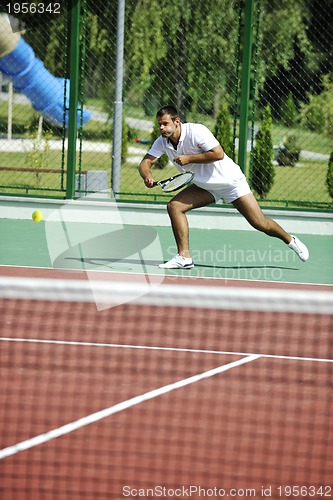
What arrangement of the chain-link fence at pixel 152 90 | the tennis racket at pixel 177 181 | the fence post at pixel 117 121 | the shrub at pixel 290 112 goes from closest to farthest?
1. the tennis racket at pixel 177 181
2. the fence post at pixel 117 121
3. the chain-link fence at pixel 152 90
4. the shrub at pixel 290 112

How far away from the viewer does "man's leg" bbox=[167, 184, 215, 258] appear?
8.51 meters

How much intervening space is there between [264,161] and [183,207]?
16.5 feet

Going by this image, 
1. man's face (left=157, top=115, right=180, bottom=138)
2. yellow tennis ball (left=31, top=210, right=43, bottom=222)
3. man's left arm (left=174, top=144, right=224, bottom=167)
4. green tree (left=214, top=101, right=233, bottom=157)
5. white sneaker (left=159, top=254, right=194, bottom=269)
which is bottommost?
yellow tennis ball (left=31, top=210, right=43, bottom=222)

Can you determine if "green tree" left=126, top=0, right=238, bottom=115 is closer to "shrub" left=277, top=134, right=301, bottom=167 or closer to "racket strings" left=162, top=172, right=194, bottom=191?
Result: "shrub" left=277, top=134, right=301, bottom=167

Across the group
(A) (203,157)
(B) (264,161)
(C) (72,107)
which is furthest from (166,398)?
(B) (264,161)

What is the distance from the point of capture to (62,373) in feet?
17.9

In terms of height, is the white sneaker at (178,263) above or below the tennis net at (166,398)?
below

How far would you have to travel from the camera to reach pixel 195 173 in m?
8.47

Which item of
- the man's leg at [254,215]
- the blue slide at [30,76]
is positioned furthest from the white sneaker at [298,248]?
the blue slide at [30,76]

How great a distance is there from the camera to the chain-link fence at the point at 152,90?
13352mm

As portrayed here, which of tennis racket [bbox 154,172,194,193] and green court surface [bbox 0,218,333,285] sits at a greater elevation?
tennis racket [bbox 154,172,194,193]

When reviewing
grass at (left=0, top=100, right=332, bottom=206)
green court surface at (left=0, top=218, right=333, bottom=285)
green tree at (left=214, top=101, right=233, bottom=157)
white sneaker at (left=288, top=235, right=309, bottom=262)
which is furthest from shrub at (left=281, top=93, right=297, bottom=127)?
white sneaker at (left=288, top=235, right=309, bottom=262)

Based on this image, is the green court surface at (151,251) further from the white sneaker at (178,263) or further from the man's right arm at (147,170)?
the man's right arm at (147,170)

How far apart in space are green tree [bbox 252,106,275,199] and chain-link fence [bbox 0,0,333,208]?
0.07 ft
